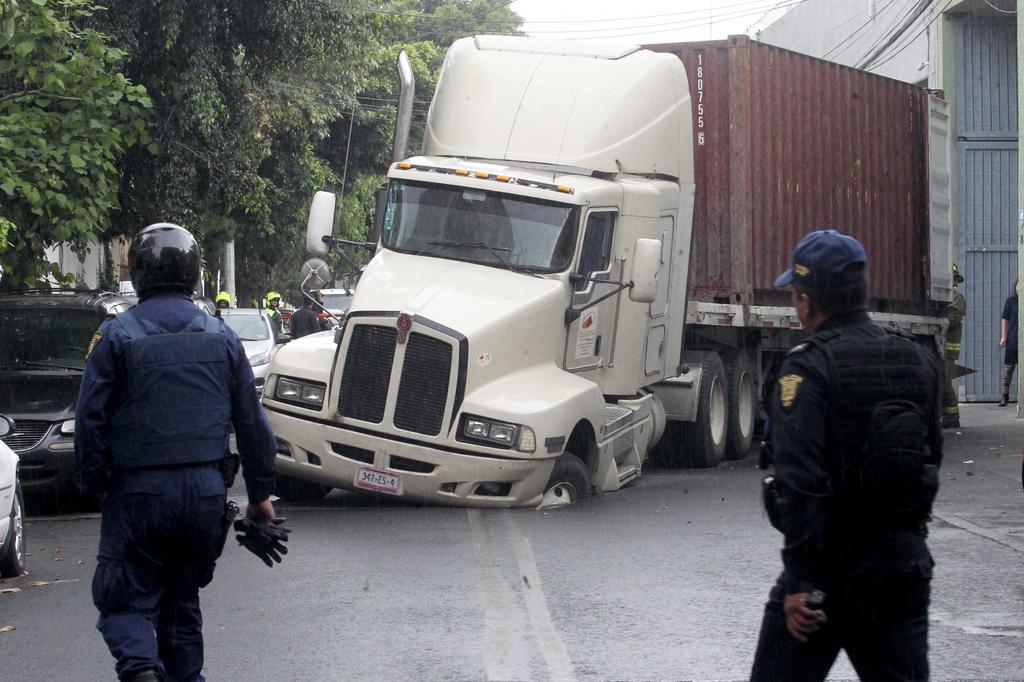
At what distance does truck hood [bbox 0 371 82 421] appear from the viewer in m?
12.3

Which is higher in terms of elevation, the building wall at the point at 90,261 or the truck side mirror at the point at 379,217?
Result: the building wall at the point at 90,261

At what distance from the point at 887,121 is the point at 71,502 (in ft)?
38.4

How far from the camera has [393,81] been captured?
48.0 m

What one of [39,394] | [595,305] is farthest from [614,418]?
[39,394]

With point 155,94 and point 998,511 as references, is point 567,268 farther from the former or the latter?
point 155,94

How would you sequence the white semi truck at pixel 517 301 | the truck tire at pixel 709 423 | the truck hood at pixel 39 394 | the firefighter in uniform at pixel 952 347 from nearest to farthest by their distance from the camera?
the white semi truck at pixel 517 301 < the truck hood at pixel 39 394 < the truck tire at pixel 709 423 < the firefighter in uniform at pixel 952 347

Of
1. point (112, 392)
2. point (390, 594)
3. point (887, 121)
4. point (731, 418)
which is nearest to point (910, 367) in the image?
point (112, 392)

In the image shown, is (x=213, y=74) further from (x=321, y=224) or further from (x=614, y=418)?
(x=614, y=418)

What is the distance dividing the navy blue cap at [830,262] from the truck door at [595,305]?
821 centimetres

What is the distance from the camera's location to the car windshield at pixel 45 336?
13.4 m

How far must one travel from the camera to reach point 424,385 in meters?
11.4

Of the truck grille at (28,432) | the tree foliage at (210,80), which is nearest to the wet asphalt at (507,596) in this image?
the truck grille at (28,432)

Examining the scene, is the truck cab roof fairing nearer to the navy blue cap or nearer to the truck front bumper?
the truck front bumper

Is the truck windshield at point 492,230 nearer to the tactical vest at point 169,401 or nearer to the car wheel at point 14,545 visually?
the car wheel at point 14,545
